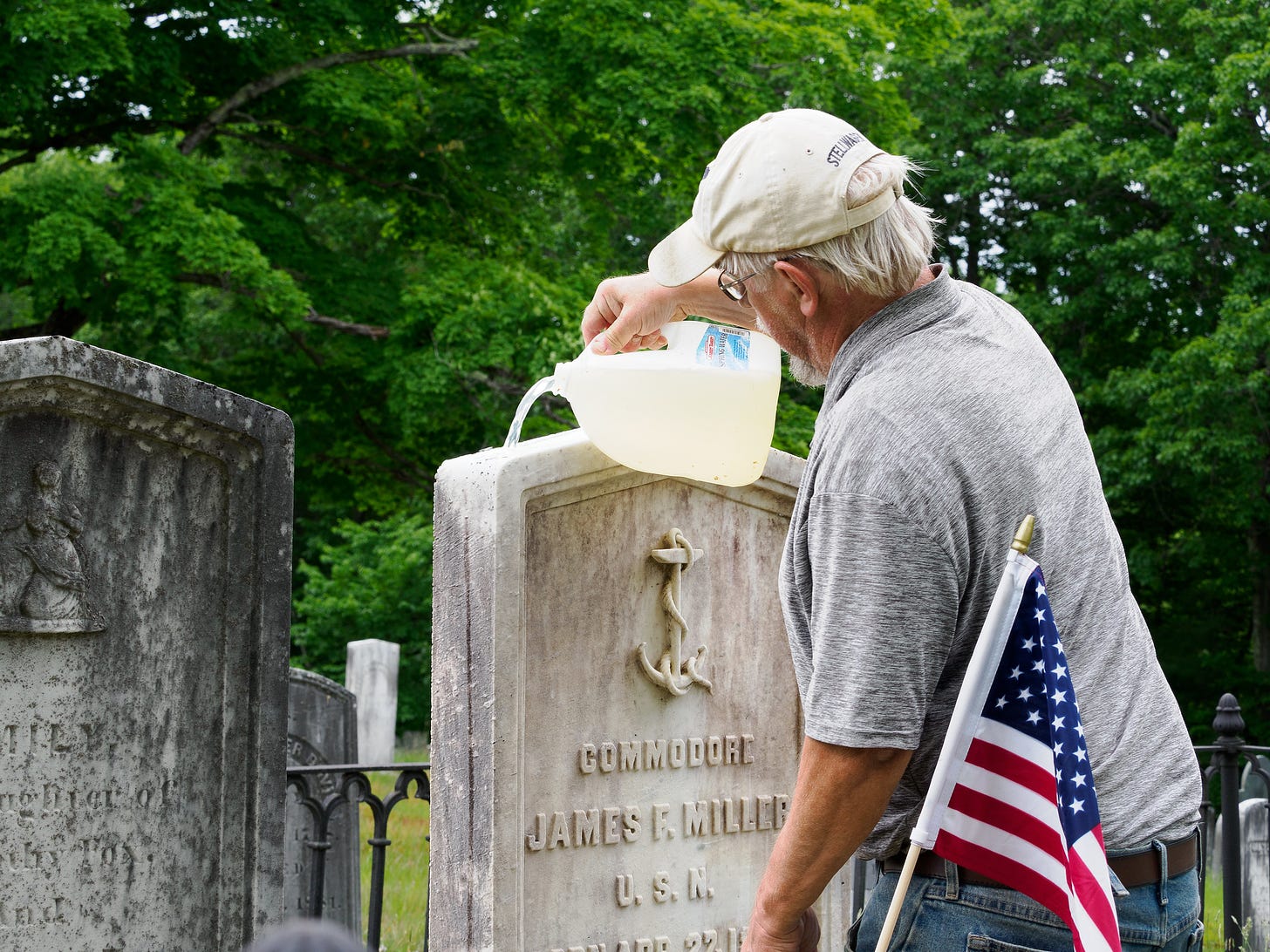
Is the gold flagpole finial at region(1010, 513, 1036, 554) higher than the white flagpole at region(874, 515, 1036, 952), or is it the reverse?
the gold flagpole finial at region(1010, 513, 1036, 554)

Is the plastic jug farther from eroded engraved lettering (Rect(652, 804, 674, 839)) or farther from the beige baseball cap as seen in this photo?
eroded engraved lettering (Rect(652, 804, 674, 839))

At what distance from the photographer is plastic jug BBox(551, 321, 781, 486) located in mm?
2828

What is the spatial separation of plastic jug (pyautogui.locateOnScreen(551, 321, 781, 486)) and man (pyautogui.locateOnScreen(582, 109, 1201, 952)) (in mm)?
641

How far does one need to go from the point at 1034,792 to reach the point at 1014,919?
181 millimetres

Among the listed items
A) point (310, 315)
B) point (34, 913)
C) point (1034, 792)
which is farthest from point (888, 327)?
point (310, 315)

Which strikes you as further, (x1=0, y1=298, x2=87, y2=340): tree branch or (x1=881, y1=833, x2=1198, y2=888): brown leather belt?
(x1=0, y1=298, x2=87, y2=340): tree branch

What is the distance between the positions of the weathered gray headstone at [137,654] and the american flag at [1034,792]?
246 cm

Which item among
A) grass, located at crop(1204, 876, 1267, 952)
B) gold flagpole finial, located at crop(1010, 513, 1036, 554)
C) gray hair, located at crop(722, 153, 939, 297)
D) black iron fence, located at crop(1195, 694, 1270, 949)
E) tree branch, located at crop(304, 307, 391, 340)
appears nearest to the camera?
gold flagpole finial, located at crop(1010, 513, 1036, 554)

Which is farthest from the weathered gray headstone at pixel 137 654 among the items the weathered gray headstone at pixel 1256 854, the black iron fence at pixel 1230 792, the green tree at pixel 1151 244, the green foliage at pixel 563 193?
the green tree at pixel 1151 244

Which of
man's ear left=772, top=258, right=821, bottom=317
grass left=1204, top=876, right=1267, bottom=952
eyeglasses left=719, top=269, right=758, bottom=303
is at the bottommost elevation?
grass left=1204, top=876, right=1267, bottom=952

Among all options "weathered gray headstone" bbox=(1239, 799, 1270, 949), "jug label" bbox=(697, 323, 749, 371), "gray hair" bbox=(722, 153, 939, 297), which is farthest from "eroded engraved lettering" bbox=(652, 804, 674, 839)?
"weathered gray headstone" bbox=(1239, 799, 1270, 949)

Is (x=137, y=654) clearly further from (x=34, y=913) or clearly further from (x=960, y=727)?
(x=960, y=727)

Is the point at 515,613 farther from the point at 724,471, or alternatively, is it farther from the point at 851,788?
the point at 851,788

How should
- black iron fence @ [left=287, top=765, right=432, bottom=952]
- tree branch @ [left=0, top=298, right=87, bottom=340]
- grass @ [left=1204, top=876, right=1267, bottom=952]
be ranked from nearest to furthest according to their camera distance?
black iron fence @ [left=287, top=765, right=432, bottom=952], grass @ [left=1204, top=876, right=1267, bottom=952], tree branch @ [left=0, top=298, right=87, bottom=340]
